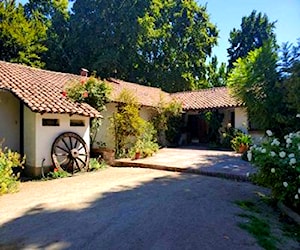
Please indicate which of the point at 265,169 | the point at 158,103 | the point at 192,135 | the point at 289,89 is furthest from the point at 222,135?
the point at 265,169

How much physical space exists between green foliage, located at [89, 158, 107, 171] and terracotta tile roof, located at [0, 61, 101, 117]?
6.75 feet

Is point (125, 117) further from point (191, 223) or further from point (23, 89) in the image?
point (191, 223)

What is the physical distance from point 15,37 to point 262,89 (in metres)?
19.8

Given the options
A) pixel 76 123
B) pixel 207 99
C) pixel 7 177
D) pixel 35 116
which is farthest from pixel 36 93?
pixel 207 99

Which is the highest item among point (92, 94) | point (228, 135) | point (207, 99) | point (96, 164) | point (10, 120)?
point (207, 99)

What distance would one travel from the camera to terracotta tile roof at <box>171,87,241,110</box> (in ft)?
68.0

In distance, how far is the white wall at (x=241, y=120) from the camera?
19391 mm

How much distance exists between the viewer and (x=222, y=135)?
20.7 m

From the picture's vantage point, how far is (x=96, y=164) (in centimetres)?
1309

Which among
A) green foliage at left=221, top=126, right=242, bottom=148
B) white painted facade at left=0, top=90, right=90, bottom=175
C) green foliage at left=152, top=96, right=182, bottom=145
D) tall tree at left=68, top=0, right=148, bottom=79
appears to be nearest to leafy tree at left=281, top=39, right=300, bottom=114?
white painted facade at left=0, top=90, right=90, bottom=175

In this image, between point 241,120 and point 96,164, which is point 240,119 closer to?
point 241,120

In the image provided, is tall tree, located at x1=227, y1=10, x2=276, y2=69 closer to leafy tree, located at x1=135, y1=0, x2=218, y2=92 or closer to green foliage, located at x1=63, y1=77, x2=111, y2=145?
leafy tree, located at x1=135, y1=0, x2=218, y2=92

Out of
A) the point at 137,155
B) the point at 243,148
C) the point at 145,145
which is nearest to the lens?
the point at 137,155

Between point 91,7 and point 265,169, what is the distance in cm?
2937
